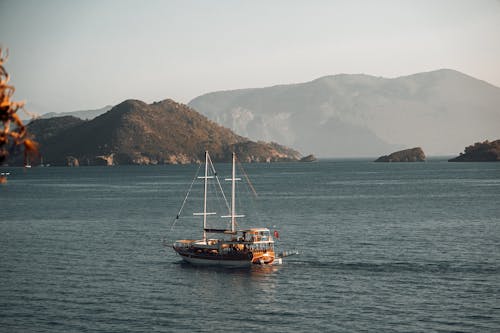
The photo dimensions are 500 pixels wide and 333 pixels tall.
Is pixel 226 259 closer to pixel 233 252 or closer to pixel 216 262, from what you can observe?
pixel 233 252

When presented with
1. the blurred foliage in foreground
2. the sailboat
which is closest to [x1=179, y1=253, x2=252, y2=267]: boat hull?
the sailboat

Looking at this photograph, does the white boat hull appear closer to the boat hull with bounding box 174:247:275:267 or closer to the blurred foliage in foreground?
the boat hull with bounding box 174:247:275:267

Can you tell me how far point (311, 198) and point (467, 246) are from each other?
301 ft

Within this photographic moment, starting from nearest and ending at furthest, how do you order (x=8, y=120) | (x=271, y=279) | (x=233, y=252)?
(x=8, y=120), (x=271, y=279), (x=233, y=252)

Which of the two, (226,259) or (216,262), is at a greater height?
(226,259)

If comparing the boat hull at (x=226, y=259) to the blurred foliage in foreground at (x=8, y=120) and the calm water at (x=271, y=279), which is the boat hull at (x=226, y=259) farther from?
the blurred foliage in foreground at (x=8, y=120)

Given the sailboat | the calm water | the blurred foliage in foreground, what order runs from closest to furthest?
1. the blurred foliage in foreground
2. the calm water
3. the sailboat

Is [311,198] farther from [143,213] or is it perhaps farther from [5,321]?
[5,321]

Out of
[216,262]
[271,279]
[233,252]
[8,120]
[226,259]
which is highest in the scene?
[8,120]

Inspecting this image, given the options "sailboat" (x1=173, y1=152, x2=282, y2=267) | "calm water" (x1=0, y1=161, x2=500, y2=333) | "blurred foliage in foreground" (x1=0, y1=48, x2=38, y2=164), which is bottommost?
"calm water" (x1=0, y1=161, x2=500, y2=333)

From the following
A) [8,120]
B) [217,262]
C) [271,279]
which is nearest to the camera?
[8,120]

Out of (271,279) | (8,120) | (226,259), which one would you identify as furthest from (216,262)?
(8,120)

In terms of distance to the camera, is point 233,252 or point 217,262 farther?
point 217,262

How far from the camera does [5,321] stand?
176 feet
